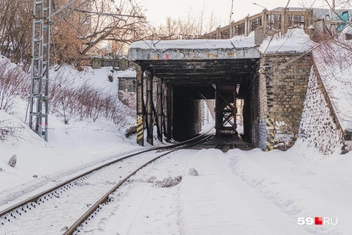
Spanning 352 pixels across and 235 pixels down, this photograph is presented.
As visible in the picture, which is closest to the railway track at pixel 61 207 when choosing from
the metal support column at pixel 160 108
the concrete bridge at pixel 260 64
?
the concrete bridge at pixel 260 64

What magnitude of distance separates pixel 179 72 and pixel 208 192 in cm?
1591

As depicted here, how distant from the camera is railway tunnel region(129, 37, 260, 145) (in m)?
17.2

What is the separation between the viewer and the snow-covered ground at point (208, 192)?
15.5 ft

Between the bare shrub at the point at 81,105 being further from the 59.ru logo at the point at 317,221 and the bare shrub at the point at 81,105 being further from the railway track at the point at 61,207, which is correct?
the 59.ru logo at the point at 317,221

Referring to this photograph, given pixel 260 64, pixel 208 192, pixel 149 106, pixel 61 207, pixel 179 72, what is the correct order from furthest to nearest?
1. pixel 179 72
2. pixel 149 106
3. pixel 260 64
4. pixel 208 192
5. pixel 61 207

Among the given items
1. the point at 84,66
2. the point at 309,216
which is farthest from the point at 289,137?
the point at 84,66

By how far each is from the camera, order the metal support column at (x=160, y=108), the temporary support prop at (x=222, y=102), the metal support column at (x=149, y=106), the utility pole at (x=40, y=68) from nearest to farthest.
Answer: the utility pole at (x=40, y=68), the metal support column at (x=149, y=106), the metal support column at (x=160, y=108), the temporary support prop at (x=222, y=102)

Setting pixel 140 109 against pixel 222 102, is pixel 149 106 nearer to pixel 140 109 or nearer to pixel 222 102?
pixel 140 109

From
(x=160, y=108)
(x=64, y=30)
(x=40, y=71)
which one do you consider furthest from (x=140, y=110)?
(x=64, y=30)

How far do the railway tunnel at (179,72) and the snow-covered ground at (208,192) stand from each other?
587 centimetres

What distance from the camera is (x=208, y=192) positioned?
681 centimetres

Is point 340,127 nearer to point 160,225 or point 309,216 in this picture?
point 309,216

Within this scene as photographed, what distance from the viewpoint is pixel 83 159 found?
1263cm

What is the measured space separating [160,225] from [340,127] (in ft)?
23.8
